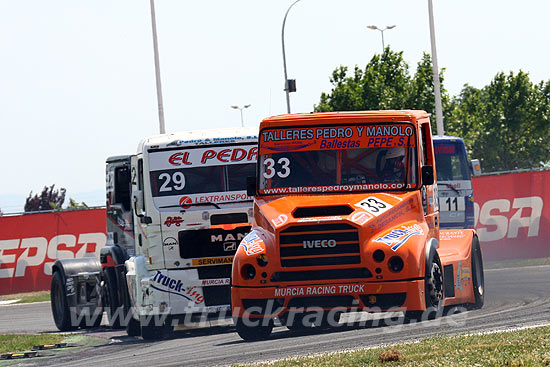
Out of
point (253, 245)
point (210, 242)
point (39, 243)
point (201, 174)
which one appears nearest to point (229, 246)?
point (210, 242)

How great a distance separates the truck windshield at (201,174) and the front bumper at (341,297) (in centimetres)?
351

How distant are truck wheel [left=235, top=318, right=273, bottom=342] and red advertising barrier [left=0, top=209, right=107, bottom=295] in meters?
17.3

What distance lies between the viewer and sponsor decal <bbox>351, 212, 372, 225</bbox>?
1201 centimetres

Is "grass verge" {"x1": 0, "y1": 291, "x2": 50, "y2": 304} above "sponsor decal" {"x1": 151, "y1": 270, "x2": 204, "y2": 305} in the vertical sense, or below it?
below

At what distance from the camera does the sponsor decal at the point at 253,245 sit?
1227 cm

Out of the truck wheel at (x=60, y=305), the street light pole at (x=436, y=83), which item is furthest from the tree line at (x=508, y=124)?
the truck wheel at (x=60, y=305)

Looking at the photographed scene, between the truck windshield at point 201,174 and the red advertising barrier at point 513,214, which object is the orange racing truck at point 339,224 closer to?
the truck windshield at point 201,174

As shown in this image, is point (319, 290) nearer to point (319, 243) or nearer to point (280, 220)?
point (319, 243)

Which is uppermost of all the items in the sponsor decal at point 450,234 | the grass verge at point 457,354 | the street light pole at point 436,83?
the street light pole at point 436,83

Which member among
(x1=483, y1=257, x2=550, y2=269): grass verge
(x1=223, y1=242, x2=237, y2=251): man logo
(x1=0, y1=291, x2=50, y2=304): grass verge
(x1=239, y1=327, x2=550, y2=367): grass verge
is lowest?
(x1=0, y1=291, x2=50, y2=304): grass verge

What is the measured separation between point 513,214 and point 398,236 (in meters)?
16.9

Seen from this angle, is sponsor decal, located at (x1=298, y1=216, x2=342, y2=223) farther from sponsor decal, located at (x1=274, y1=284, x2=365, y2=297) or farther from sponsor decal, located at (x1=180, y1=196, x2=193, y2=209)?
sponsor decal, located at (x1=180, y1=196, x2=193, y2=209)

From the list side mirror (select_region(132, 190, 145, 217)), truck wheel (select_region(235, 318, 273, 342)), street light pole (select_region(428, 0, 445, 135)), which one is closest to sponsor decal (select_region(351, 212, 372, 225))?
truck wheel (select_region(235, 318, 273, 342))

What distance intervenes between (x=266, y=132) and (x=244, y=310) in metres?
2.23
